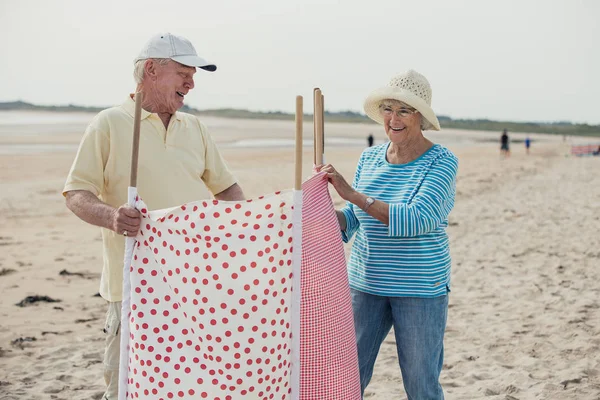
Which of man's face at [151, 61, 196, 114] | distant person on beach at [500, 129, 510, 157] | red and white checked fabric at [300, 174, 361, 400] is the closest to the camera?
red and white checked fabric at [300, 174, 361, 400]

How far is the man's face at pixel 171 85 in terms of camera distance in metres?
3.30

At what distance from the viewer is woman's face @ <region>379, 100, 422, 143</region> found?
322 centimetres

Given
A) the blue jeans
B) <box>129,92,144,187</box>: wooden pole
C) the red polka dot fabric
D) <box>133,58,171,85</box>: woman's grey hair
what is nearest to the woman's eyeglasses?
the red polka dot fabric

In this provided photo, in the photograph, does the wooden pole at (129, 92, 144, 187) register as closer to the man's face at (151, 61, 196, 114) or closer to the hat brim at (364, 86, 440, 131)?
the man's face at (151, 61, 196, 114)

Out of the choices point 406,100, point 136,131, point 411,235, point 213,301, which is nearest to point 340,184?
point 411,235

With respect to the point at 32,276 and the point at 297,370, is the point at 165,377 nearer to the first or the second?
the point at 297,370

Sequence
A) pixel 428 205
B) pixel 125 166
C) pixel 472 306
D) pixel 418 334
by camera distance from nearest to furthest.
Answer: pixel 428 205
pixel 418 334
pixel 125 166
pixel 472 306

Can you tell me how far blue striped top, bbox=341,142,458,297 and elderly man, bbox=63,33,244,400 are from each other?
920 millimetres

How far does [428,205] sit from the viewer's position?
10.2ft

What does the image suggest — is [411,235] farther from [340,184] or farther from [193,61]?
[193,61]

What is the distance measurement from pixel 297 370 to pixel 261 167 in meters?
21.9

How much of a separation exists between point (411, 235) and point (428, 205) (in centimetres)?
16

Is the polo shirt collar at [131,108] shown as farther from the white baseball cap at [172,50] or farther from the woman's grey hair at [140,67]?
the white baseball cap at [172,50]

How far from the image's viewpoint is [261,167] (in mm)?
24750
